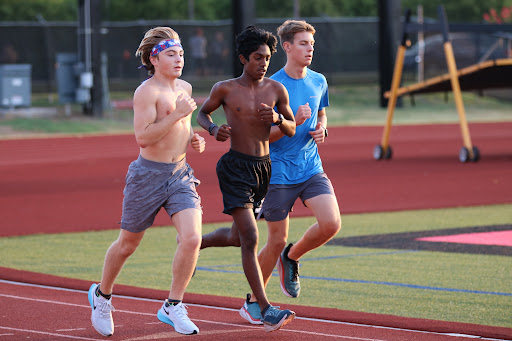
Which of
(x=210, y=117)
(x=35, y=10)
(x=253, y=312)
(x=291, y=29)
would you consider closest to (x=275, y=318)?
(x=253, y=312)

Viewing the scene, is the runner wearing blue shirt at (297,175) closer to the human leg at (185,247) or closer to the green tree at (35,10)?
the human leg at (185,247)

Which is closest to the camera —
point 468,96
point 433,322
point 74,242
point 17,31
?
point 433,322

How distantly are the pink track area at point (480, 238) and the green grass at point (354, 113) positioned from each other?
1449cm

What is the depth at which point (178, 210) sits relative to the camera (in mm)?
6578

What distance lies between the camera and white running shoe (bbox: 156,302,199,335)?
21.2 ft

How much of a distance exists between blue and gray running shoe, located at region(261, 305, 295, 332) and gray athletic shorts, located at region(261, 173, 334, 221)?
98 centimetres

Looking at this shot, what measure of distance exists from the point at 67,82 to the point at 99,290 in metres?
25.0

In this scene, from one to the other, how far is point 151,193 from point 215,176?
11817mm

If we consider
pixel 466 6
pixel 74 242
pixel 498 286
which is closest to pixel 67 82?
pixel 74 242

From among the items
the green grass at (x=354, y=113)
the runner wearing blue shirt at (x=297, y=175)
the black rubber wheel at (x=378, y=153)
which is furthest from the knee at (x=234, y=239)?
the green grass at (x=354, y=113)

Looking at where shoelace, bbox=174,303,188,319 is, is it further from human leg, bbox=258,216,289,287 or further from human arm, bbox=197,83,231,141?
human arm, bbox=197,83,231,141

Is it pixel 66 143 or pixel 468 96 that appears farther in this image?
pixel 468 96

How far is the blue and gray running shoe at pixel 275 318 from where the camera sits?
638 cm

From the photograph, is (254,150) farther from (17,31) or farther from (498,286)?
(17,31)
